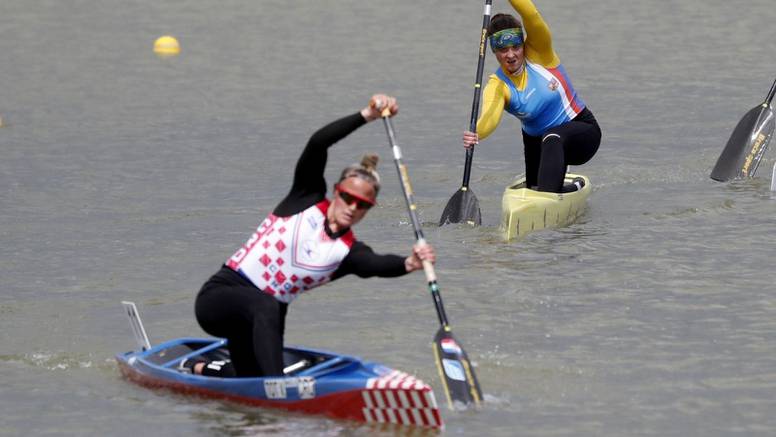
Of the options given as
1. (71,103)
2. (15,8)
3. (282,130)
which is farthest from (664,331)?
(15,8)

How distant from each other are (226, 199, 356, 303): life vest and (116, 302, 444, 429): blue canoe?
1.43ft

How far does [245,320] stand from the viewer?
7.50m

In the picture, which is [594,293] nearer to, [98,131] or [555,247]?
[555,247]

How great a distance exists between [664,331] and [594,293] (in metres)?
1.04

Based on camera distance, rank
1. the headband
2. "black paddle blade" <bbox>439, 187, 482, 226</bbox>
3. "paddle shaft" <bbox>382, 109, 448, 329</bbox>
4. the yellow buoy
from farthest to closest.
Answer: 1. the yellow buoy
2. "black paddle blade" <bbox>439, 187, 482, 226</bbox>
3. the headband
4. "paddle shaft" <bbox>382, 109, 448, 329</bbox>

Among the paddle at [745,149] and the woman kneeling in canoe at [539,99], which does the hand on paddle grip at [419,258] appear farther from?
the paddle at [745,149]

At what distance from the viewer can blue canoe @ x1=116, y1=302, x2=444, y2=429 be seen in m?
7.15

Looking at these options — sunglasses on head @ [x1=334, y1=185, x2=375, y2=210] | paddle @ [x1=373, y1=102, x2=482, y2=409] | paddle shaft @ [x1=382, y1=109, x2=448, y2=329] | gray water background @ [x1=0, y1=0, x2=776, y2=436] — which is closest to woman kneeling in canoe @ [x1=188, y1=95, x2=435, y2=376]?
sunglasses on head @ [x1=334, y1=185, x2=375, y2=210]

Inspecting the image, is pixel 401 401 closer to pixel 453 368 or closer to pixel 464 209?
pixel 453 368

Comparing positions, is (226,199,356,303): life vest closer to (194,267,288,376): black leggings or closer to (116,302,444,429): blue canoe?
(194,267,288,376): black leggings

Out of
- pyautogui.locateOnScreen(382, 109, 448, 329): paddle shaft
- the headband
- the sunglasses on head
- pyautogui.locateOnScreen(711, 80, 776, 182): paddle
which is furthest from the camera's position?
pyautogui.locateOnScreen(711, 80, 776, 182): paddle

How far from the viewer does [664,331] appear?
9.11 metres

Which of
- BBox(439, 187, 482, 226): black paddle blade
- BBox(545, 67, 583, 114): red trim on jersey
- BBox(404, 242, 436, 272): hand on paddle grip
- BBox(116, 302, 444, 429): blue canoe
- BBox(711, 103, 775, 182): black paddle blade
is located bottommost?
BBox(116, 302, 444, 429): blue canoe

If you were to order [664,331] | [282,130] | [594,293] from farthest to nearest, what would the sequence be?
1. [282,130]
2. [594,293]
3. [664,331]
